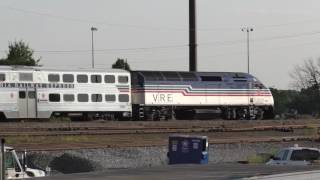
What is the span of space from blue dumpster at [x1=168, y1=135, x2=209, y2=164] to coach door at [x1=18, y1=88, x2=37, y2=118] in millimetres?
17515

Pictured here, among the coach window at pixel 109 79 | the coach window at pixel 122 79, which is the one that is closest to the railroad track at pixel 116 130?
A: the coach window at pixel 109 79

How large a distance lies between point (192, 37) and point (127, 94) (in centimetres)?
1425

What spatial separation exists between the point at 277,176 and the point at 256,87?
133 feet

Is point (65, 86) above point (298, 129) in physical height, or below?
above

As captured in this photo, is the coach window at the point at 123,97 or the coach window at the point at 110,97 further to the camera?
the coach window at the point at 123,97

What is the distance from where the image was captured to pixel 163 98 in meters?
45.0

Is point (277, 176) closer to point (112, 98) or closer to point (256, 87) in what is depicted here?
point (112, 98)

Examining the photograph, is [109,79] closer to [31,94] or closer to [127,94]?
[127,94]

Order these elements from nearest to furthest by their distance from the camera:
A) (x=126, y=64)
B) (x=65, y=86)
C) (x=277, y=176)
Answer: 1. (x=277, y=176)
2. (x=65, y=86)
3. (x=126, y=64)

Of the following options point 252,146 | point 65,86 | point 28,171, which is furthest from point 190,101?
point 28,171

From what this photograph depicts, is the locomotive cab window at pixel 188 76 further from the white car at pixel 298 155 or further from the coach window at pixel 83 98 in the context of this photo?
the white car at pixel 298 155

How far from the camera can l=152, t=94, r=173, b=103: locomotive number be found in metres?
44.6

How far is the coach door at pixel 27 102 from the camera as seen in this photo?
3950 cm

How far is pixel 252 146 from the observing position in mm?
30938
